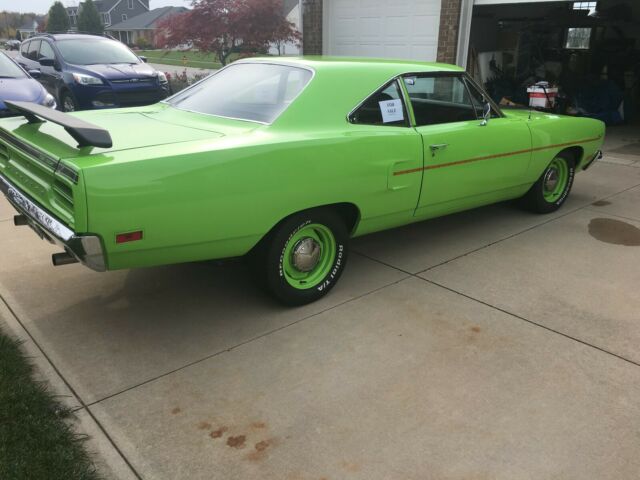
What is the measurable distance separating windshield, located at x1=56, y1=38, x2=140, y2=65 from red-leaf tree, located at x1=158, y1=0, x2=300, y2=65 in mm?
3845


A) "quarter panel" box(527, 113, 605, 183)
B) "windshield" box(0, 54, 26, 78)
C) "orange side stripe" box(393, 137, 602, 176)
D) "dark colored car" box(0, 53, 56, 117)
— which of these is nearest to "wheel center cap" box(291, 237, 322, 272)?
"orange side stripe" box(393, 137, 602, 176)

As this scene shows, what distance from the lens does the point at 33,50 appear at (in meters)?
10.9

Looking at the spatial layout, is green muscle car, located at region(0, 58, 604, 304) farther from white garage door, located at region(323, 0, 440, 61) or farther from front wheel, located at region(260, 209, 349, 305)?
white garage door, located at region(323, 0, 440, 61)

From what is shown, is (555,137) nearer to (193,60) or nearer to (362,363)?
(362,363)

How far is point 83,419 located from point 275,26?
504 inches

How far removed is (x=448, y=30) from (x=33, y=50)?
804 centimetres

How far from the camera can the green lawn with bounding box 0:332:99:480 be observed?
225cm

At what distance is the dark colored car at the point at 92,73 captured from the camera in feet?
30.5

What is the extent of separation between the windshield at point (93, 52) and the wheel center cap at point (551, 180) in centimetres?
801

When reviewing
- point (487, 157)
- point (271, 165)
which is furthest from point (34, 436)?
point (487, 157)

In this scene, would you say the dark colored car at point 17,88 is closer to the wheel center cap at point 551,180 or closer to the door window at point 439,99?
the door window at point 439,99

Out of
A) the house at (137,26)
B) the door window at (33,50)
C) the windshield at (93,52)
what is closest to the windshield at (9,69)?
the windshield at (93,52)

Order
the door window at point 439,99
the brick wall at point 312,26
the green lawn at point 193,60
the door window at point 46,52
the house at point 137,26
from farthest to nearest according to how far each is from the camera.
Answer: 1. the house at point 137,26
2. the green lawn at point 193,60
3. the brick wall at point 312,26
4. the door window at point 46,52
5. the door window at point 439,99

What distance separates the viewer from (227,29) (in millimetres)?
14055
